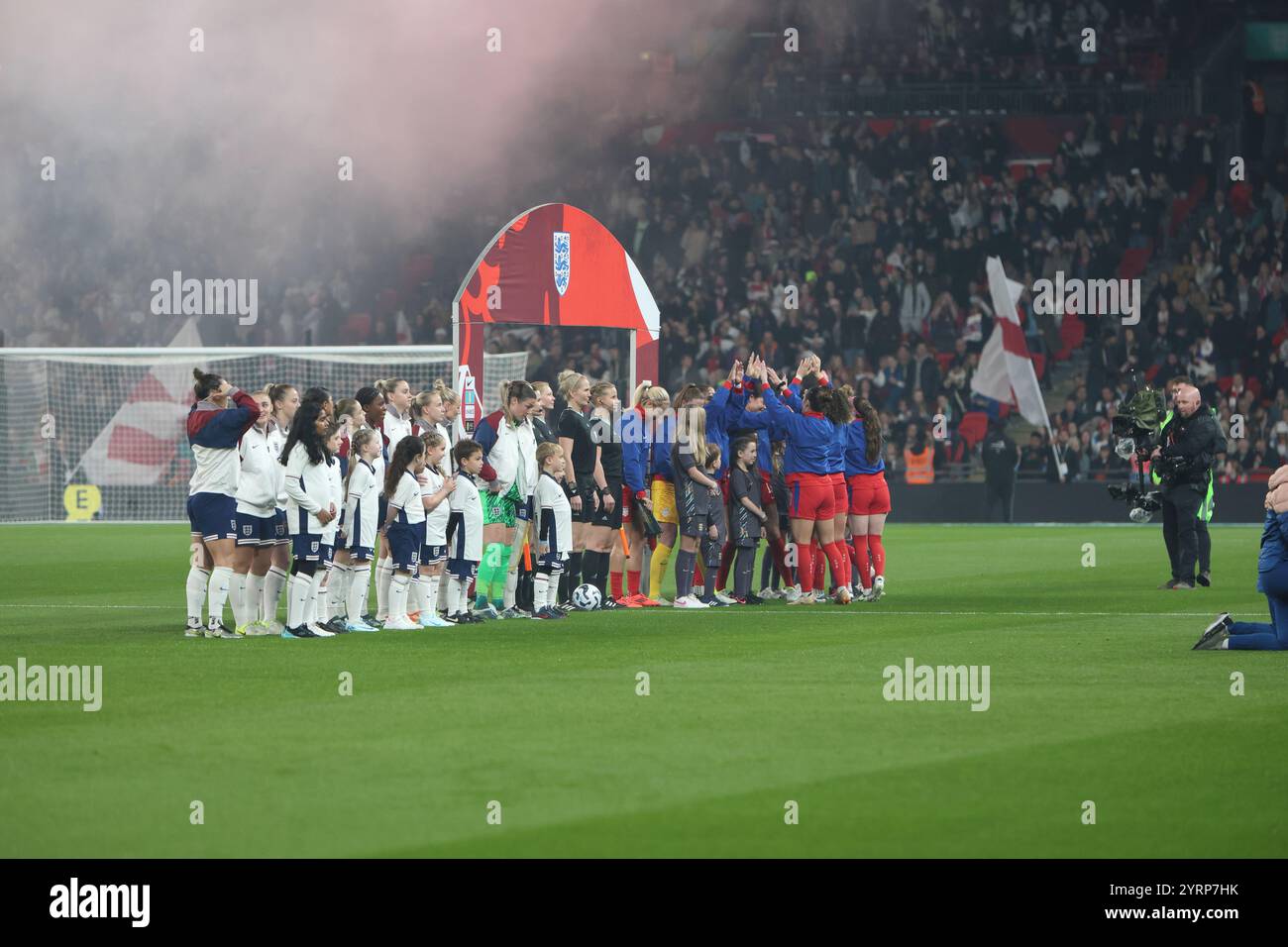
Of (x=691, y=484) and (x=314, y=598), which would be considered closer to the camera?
(x=314, y=598)

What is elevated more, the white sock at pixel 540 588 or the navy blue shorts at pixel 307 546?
the navy blue shorts at pixel 307 546

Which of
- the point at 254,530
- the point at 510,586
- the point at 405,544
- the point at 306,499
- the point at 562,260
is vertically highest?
the point at 562,260

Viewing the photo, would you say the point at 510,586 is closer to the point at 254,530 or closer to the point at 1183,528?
the point at 254,530

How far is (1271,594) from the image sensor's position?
12016 mm

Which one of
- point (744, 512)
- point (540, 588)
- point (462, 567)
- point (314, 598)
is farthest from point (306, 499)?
point (744, 512)

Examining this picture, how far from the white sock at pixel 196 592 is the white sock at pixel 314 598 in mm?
783

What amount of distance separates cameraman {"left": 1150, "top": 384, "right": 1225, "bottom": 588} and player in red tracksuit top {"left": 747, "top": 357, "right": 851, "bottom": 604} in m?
4.47

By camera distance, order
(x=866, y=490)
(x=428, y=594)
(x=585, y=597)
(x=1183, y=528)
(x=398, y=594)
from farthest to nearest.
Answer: (x=1183, y=528) < (x=866, y=490) < (x=585, y=597) < (x=428, y=594) < (x=398, y=594)

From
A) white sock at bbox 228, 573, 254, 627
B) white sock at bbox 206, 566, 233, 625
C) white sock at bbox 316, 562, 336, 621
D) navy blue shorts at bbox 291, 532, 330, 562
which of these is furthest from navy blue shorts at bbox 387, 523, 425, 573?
white sock at bbox 206, 566, 233, 625

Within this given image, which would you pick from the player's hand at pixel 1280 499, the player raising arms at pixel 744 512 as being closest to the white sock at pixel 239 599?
the player raising arms at pixel 744 512

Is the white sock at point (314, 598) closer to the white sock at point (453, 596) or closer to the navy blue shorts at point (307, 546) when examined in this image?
the navy blue shorts at point (307, 546)

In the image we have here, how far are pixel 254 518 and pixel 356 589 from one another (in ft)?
3.53

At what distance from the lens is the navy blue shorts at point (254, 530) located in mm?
13391

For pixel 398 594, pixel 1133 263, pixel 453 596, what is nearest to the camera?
pixel 398 594
